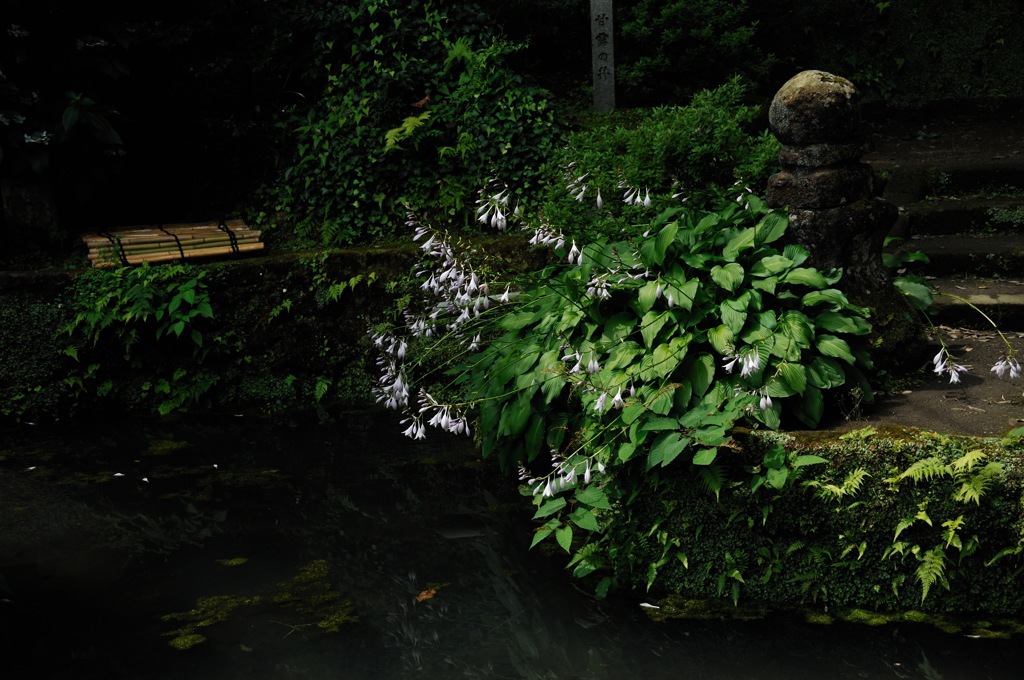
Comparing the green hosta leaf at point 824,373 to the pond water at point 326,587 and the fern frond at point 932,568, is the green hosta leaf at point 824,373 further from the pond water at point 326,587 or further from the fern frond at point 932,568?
the pond water at point 326,587

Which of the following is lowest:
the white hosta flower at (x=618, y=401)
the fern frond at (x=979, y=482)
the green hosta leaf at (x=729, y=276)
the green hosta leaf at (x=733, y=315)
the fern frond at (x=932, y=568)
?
the fern frond at (x=932, y=568)

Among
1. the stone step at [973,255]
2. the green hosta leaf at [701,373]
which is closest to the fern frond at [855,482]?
the green hosta leaf at [701,373]

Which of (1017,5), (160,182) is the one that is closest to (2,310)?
(160,182)

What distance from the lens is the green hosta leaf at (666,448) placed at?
4.36 meters

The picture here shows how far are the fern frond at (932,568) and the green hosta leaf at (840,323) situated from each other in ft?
3.75

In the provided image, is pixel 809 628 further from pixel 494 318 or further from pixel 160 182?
pixel 160 182

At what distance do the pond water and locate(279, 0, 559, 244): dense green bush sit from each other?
87.6 inches

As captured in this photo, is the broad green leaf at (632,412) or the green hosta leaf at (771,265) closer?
the broad green leaf at (632,412)

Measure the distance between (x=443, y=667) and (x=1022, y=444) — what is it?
106 inches

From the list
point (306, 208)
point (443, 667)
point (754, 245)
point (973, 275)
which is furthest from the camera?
point (306, 208)

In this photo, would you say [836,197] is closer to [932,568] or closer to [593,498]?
[932,568]

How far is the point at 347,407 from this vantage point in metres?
7.22

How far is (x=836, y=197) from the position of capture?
5102 millimetres

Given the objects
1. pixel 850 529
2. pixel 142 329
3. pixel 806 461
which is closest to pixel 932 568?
pixel 850 529
